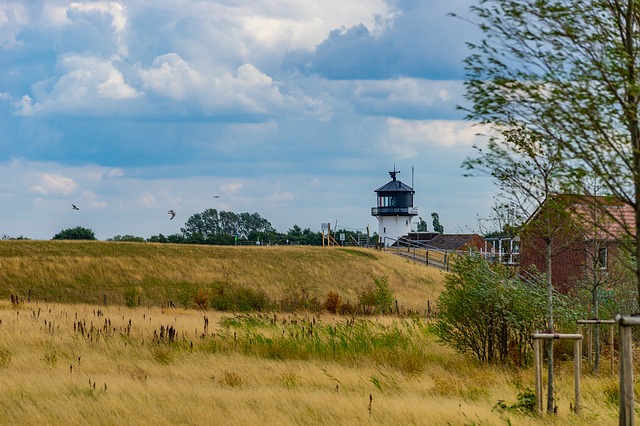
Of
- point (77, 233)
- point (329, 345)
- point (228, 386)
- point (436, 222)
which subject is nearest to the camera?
point (228, 386)

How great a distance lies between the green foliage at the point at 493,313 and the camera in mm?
21453

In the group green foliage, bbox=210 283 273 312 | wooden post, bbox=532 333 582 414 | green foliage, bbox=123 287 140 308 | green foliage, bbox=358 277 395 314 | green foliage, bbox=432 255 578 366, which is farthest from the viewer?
green foliage, bbox=123 287 140 308

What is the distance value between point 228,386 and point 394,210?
9261cm

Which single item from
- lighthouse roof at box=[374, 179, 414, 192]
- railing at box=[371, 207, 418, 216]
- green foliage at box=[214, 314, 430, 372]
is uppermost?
lighthouse roof at box=[374, 179, 414, 192]

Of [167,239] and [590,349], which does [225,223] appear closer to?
[167,239]

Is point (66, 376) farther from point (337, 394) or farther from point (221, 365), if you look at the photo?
point (337, 394)

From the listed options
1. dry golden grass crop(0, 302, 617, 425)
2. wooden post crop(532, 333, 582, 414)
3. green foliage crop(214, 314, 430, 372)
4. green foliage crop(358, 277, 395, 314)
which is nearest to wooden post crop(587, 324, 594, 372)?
dry golden grass crop(0, 302, 617, 425)

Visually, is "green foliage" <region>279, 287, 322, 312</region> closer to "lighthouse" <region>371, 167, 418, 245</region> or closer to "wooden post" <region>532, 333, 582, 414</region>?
"wooden post" <region>532, 333, 582, 414</region>

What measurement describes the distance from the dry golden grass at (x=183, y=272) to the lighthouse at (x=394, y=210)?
30.3 meters

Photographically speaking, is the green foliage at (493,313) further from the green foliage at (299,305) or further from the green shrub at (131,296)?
the green shrub at (131,296)

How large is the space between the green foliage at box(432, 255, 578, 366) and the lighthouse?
85.6 meters

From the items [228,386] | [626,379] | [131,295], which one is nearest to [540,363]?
[626,379]

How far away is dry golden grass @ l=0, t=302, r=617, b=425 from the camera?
13.3 metres

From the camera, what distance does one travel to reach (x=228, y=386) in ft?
54.6
